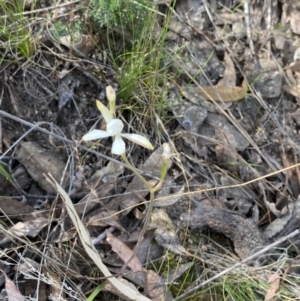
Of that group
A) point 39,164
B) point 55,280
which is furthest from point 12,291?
point 39,164

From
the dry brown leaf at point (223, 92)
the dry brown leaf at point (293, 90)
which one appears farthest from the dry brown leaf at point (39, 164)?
the dry brown leaf at point (293, 90)

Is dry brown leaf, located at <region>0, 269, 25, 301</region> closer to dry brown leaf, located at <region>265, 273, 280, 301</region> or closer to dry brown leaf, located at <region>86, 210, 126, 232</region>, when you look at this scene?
dry brown leaf, located at <region>86, 210, 126, 232</region>

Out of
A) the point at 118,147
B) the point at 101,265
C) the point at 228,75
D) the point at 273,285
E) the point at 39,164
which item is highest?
the point at 118,147

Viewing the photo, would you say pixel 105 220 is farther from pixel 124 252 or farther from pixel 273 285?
pixel 273 285

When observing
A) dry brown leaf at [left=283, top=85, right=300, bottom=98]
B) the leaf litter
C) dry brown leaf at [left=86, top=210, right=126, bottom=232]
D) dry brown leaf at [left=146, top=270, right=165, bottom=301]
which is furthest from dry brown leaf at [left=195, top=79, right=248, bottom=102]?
dry brown leaf at [left=146, top=270, right=165, bottom=301]

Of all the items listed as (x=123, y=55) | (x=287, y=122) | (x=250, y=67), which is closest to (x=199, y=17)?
(x=250, y=67)

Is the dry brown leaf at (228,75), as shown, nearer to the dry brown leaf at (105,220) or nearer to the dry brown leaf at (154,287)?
the dry brown leaf at (105,220)

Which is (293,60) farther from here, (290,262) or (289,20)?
(290,262)
